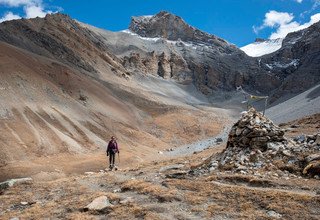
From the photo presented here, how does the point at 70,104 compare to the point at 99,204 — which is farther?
the point at 70,104

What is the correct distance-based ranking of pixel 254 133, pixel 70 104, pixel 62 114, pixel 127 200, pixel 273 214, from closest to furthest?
pixel 273 214 → pixel 127 200 → pixel 254 133 → pixel 62 114 → pixel 70 104

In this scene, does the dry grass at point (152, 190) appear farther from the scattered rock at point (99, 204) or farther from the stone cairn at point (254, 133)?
the stone cairn at point (254, 133)

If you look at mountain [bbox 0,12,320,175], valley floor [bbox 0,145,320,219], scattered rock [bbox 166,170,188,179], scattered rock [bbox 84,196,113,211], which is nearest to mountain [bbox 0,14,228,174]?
mountain [bbox 0,12,320,175]

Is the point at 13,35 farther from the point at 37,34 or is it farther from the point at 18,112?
the point at 18,112

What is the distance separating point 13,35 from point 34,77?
4407 centimetres

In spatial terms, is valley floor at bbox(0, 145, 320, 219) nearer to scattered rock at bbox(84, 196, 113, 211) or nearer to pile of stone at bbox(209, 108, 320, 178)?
scattered rock at bbox(84, 196, 113, 211)

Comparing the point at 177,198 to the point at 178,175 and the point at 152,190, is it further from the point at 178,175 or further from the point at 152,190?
the point at 178,175

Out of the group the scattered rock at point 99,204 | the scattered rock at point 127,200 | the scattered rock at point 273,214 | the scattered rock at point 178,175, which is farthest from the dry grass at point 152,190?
the scattered rock at point 273,214

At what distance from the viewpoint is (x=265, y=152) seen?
1892 centimetres

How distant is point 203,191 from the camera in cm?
1545

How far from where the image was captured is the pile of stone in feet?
55.7

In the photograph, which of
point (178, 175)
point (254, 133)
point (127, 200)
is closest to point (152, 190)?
point (127, 200)

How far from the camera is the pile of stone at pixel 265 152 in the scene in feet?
55.7

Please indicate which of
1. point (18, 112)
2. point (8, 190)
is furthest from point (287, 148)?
point (18, 112)
